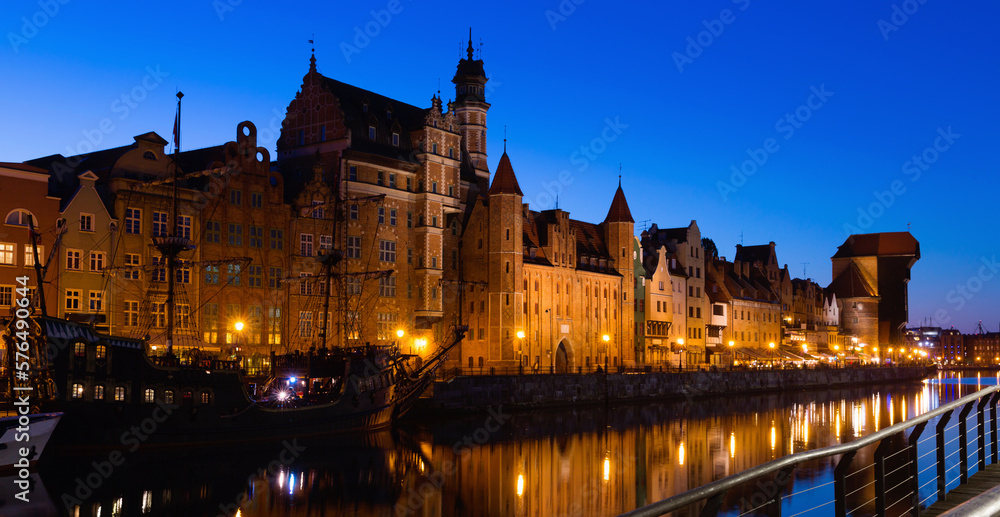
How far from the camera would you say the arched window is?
5781 cm

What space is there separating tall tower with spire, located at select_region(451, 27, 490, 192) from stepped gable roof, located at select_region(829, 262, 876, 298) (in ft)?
274

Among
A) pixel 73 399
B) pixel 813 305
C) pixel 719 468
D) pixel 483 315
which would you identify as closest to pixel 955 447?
pixel 719 468

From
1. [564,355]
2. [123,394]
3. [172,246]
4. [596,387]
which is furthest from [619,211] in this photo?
[123,394]

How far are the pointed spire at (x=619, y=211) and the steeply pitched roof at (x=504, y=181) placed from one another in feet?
60.0

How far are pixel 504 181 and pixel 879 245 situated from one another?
102528mm

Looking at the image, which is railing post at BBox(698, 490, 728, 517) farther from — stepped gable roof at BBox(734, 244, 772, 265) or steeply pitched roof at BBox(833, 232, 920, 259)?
steeply pitched roof at BBox(833, 232, 920, 259)

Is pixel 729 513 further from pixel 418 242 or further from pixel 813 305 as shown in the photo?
pixel 813 305

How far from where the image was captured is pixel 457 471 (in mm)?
44000

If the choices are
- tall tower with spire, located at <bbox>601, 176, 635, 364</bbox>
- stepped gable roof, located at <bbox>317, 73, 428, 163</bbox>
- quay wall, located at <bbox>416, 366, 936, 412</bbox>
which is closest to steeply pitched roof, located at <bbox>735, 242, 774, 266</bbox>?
quay wall, located at <bbox>416, 366, 936, 412</bbox>

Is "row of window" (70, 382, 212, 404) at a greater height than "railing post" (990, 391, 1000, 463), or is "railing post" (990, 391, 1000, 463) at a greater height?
"railing post" (990, 391, 1000, 463)

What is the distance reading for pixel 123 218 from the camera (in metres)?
62.7

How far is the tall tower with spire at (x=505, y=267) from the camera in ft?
278

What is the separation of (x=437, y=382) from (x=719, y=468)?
23.7m
